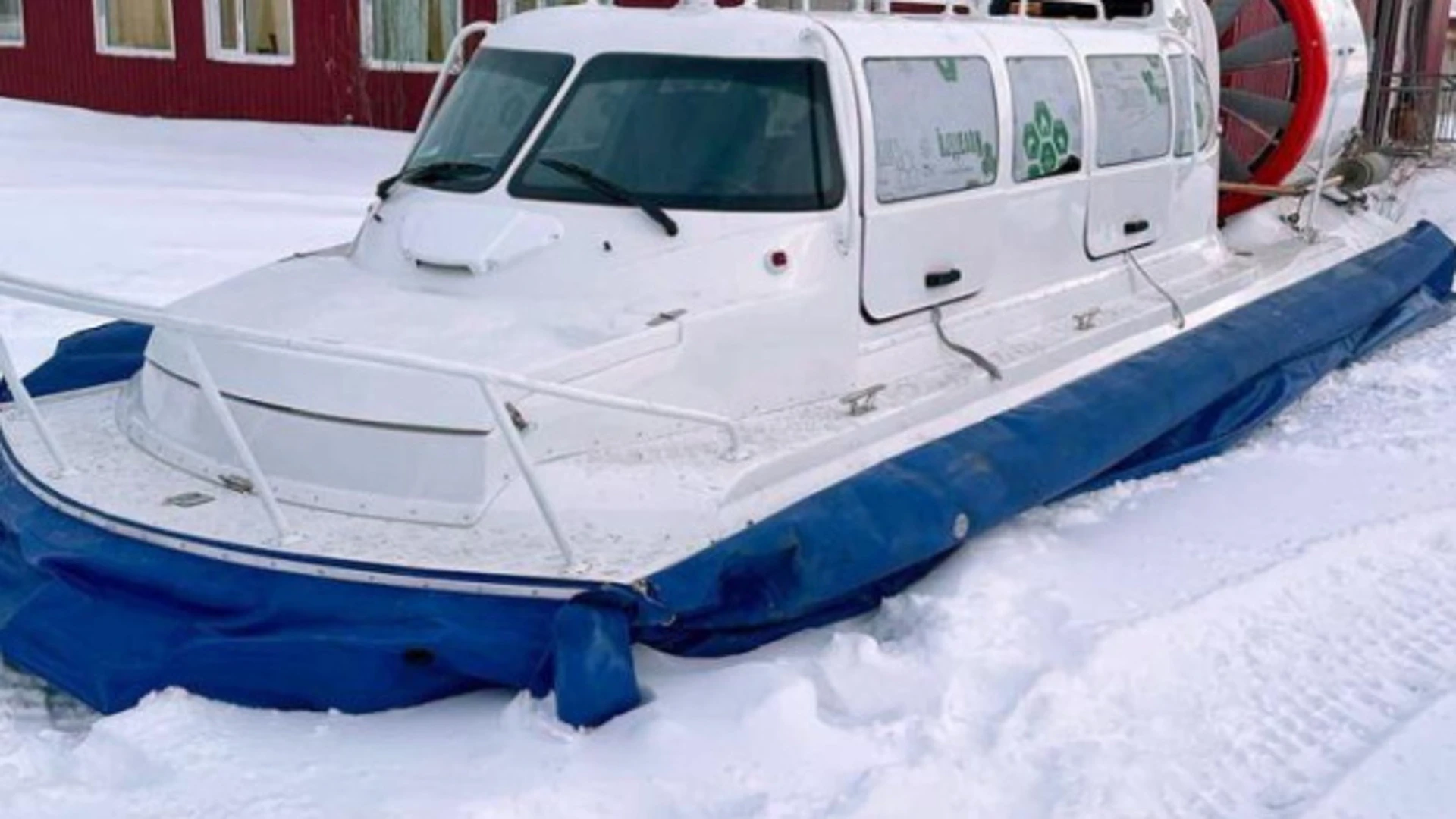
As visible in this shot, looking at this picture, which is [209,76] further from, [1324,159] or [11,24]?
[1324,159]

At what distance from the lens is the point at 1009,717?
12.4 ft

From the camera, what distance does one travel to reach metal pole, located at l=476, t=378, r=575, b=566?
373 centimetres

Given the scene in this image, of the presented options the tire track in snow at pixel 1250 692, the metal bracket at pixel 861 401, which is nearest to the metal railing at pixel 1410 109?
the tire track in snow at pixel 1250 692

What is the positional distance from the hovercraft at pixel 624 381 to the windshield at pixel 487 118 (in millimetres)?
14

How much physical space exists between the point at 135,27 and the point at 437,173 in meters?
13.6

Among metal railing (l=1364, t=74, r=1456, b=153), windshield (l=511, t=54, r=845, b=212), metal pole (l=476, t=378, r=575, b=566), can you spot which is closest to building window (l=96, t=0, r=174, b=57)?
metal railing (l=1364, t=74, r=1456, b=153)

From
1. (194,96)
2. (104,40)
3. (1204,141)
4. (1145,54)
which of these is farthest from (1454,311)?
(104,40)

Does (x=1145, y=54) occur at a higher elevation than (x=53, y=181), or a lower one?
higher

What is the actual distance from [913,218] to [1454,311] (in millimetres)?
4841

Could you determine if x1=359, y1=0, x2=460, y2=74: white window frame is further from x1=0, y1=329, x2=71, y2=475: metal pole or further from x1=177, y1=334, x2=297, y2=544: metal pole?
x1=177, y1=334, x2=297, y2=544: metal pole

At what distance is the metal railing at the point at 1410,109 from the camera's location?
1862 cm

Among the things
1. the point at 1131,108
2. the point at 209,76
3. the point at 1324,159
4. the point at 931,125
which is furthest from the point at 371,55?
the point at 931,125

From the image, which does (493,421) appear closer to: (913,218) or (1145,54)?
(913,218)

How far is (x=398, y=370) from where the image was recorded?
4160 mm
